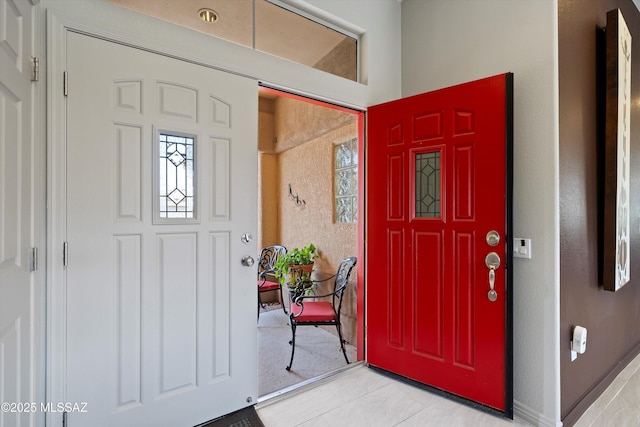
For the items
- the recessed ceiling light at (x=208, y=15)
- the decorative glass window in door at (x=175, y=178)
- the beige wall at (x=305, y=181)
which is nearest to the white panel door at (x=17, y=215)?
the decorative glass window in door at (x=175, y=178)

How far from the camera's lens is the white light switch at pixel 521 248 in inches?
72.2

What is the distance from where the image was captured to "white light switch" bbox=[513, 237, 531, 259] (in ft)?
6.02

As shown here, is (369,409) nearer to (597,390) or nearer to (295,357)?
(295,357)

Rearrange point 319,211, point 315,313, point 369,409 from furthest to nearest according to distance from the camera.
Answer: point 319,211 → point 315,313 → point 369,409

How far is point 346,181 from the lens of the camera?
3.33 meters

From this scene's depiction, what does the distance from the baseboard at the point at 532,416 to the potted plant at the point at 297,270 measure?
6.64ft

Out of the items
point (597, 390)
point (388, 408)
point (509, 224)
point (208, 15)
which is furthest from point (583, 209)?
point (208, 15)

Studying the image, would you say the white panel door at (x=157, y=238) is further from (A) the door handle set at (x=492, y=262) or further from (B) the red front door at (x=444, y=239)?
(A) the door handle set at (x=492, y=262)

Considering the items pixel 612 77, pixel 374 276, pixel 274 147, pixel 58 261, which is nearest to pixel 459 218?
pixel 374 276

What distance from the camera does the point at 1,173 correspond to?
1031 mm

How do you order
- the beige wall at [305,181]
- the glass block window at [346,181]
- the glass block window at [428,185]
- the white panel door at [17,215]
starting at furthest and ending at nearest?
the beige wall at [305,181]
the glass block window at [346,181]
the glass block window at [428,185]
the white panel door at [17,215]

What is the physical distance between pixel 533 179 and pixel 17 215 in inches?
98.6

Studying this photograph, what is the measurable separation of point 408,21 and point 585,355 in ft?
9.12

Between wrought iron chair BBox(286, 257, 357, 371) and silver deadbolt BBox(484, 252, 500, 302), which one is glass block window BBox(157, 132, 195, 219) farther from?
silver deadbolt BBox(484, 252, 500, 302)
